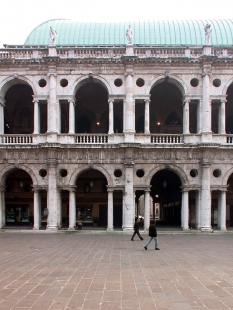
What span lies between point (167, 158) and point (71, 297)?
60.8 ft

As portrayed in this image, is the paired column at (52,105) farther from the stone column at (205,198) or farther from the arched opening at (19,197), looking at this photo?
the stone column at (205,198)

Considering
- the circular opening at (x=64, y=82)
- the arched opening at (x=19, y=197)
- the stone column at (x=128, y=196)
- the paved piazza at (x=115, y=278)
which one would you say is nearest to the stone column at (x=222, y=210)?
the stone column at (x=128, y=196)

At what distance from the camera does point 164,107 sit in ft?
102

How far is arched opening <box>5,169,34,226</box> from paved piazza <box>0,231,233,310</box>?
13.8 metres

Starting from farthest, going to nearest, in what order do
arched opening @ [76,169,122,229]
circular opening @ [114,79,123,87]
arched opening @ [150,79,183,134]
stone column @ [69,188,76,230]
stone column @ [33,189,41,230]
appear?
1. arched opening @ [150,79,183,134]
2. arched opening @ [76,169,122,229]
3. circular opening @ [114,79,123,87]
4. stone column @ [33,189,41,230]
5. stone column @ [69,188,76,230]

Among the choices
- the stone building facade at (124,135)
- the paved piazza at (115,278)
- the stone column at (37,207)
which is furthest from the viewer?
the stone column at (37,207)

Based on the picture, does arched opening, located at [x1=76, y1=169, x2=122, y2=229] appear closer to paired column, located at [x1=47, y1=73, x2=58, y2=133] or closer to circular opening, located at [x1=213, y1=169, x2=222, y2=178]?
paired column, located at [x1=47, y1=73, x2=58, y2=133]

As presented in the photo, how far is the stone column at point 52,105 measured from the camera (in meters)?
26.1

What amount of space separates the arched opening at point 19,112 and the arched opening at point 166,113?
1216 centimetres

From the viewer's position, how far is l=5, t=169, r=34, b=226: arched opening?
1200 inches

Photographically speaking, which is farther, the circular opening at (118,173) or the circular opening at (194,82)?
the circular opening at (194,82)

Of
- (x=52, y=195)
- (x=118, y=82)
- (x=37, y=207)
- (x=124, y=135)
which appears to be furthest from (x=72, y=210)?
(x=118, y=82)

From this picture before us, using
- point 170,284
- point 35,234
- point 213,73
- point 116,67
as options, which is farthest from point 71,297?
point 213,73

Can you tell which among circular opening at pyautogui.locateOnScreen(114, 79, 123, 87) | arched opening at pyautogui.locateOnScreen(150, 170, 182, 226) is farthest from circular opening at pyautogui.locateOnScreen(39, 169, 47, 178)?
arched opening at pyautogui.locateOnScreen(150, 170, 182, 226)
